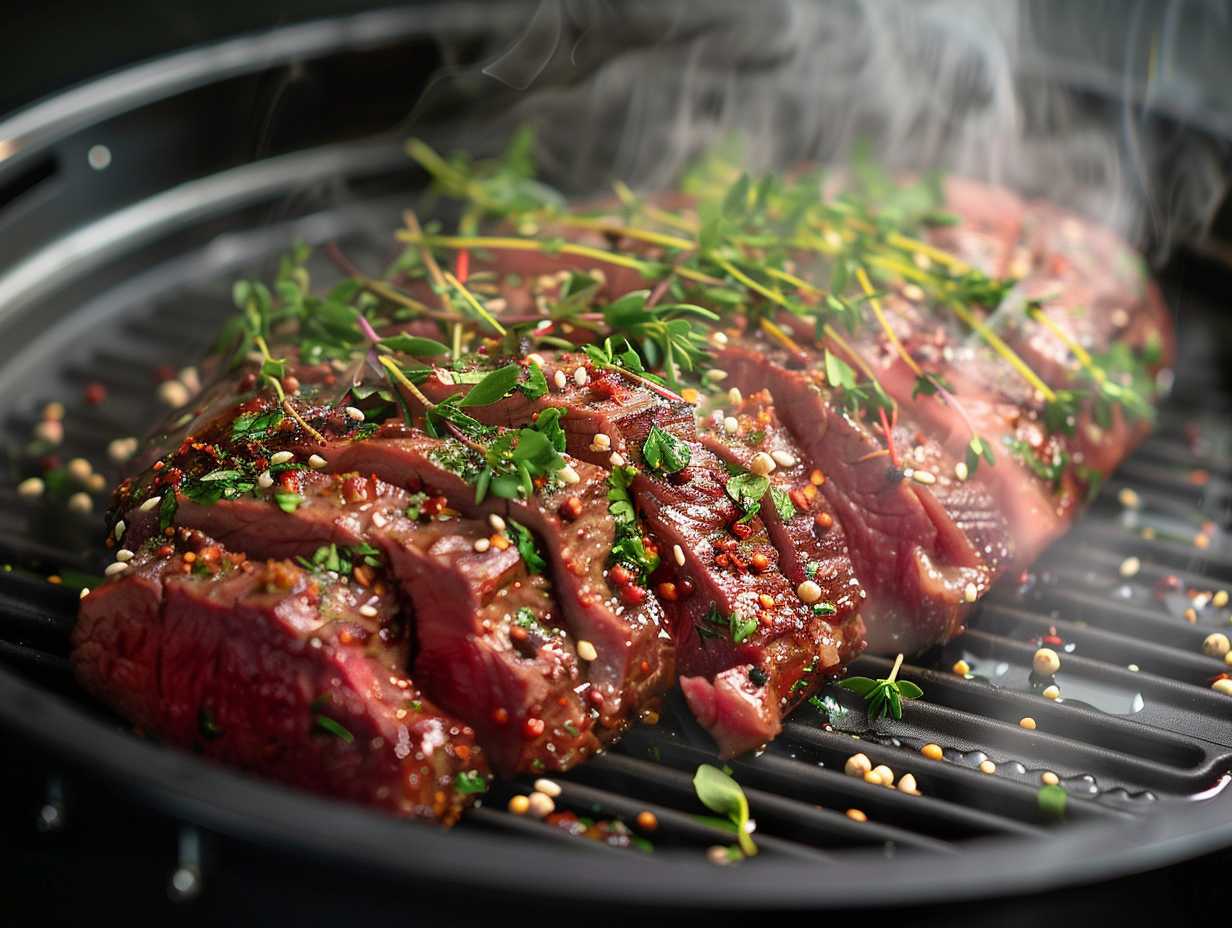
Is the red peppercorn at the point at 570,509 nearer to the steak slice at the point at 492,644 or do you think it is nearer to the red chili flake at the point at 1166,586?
the steak slice at the point at 492,644

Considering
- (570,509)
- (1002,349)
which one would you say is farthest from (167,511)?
(1002,349)

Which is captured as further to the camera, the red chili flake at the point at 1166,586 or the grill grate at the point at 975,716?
the red chili flake at the point at 1166,586

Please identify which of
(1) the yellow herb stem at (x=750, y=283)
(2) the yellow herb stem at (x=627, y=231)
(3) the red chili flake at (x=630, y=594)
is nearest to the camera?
(3) the red chili flake at (x=630, y=594)

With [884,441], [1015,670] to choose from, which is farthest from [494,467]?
[1015,670]

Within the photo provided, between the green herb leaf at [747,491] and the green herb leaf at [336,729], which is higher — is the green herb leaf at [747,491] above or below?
above

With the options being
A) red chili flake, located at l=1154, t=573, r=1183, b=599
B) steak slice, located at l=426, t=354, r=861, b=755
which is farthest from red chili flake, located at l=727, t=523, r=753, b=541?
red chili flake, located at l=1154, t=573, r=1183, b=599

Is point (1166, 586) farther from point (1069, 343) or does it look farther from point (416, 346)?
point (416, 346)

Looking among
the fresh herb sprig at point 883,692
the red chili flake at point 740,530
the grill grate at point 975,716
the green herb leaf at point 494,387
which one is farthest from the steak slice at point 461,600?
the fresh herb sprig at point 883,692
